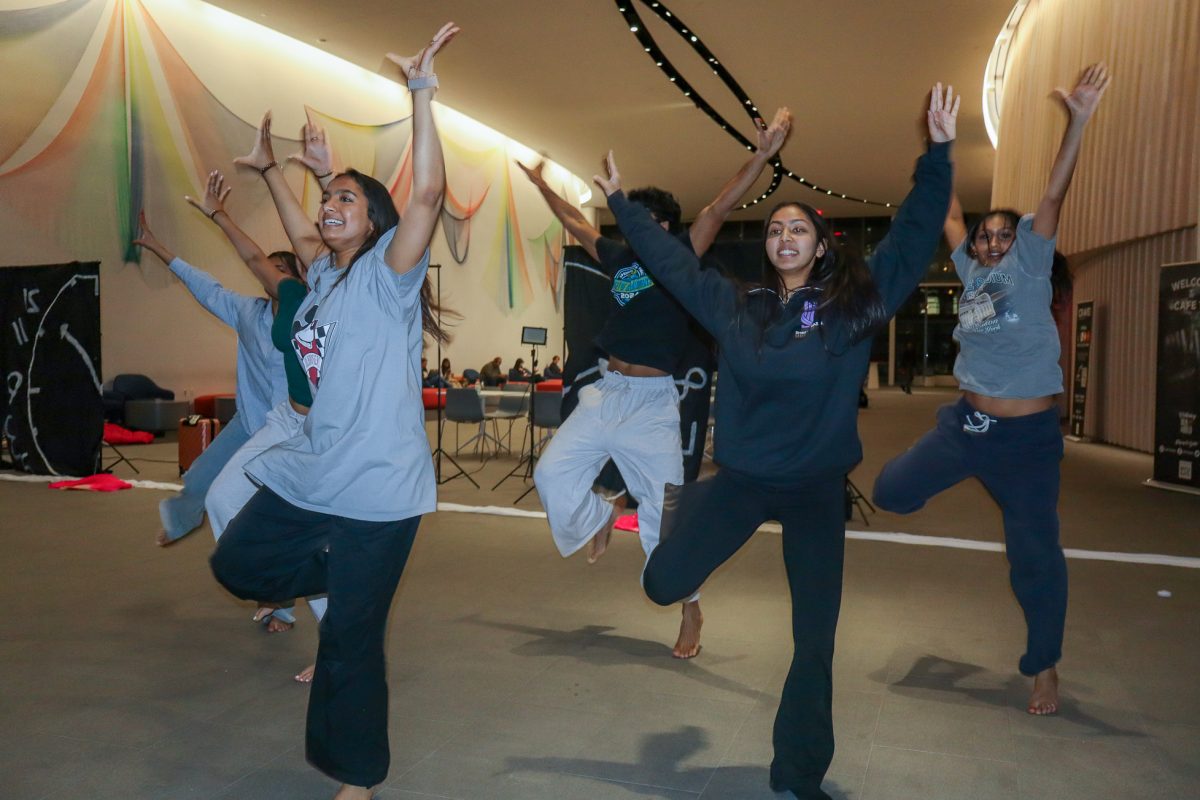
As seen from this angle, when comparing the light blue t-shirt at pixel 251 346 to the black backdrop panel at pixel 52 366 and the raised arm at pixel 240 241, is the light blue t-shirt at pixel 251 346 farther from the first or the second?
the black backdrop panel at pixel 52 366

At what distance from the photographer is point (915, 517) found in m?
6.96

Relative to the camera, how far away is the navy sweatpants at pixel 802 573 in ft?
7.68

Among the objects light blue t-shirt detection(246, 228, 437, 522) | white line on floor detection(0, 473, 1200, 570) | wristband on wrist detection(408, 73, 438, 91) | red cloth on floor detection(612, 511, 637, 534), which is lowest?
white line on floor detection(0, 473, 1200, 570)

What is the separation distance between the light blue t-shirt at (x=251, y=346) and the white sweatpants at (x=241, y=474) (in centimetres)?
34

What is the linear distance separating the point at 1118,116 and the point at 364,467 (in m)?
11.9

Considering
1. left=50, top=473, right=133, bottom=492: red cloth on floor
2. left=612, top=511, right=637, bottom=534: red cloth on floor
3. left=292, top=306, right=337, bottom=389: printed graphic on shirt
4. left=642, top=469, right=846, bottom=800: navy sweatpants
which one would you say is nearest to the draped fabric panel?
left=612, top=511, right=637, bottom=534: red cloth on floor

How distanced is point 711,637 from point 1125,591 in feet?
7.59

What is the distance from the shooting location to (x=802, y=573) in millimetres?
2389

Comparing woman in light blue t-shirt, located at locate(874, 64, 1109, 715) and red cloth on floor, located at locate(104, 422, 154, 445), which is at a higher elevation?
woman in light blue t-shirt, located at locate(874, 64, 1109, 715)

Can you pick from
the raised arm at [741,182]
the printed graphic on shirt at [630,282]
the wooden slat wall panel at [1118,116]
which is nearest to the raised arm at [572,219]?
the printed graphic on shirt at [630,282]

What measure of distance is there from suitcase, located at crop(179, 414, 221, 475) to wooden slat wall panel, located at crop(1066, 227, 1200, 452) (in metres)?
9.98

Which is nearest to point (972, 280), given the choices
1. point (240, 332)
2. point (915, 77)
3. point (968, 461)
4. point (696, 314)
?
point (968, 461)

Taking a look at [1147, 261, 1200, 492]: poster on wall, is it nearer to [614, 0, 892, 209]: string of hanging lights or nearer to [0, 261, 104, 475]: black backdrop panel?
[614, 0, 892, 209]: string of hanging lights

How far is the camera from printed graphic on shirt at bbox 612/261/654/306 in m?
3.66
